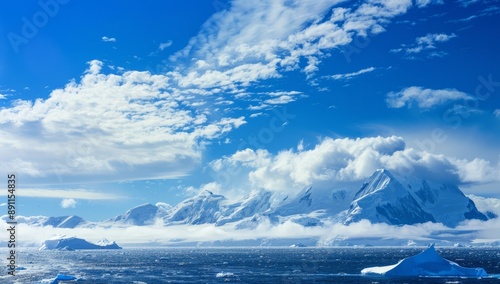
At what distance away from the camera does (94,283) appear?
123000 mm

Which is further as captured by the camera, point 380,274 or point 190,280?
point 380,274

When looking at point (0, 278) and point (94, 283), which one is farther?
point (0, 278)

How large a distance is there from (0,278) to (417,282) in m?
108

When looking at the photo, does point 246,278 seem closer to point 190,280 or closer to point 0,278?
point 190,280

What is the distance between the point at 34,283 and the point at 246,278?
53.0 meters

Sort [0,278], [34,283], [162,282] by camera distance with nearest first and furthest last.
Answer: [34,283] < [162,282] < [0,278]

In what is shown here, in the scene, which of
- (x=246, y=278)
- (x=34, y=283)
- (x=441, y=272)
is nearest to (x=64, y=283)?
(x=34, y=283)

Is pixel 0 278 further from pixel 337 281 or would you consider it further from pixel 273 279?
pixel 337 281

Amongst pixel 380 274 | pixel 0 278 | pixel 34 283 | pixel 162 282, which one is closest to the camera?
pixel 34 283

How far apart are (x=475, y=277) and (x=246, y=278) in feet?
198

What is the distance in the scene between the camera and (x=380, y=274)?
14338 centimetres

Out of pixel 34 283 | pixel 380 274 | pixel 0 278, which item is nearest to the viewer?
pixel 34 283

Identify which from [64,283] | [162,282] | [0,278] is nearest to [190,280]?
[162,282]

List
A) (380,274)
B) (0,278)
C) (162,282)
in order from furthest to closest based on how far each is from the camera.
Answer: (380,274) → (0,278) → (162,282)
